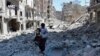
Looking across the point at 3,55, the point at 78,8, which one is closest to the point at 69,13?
the point at 78,8

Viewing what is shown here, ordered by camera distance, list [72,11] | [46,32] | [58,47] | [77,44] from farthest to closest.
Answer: [72,11] < [77,44] < [58,47] < [46,32]

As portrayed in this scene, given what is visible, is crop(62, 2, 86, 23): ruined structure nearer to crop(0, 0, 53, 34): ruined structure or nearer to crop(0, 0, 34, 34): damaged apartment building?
crop(0, 0, 53, 34): ruined structure

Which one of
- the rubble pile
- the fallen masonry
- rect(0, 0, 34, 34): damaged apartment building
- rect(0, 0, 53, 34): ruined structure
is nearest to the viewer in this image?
the rubble pile

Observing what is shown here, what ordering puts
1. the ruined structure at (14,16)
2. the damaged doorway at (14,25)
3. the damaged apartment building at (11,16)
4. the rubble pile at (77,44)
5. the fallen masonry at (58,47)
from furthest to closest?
the damaged doorway at (14,25) → the ruined structure at (14,16) → the damaged apartment building at (11,16) → the fallen masonry at (58,47) → the rubble pile at (77,44)

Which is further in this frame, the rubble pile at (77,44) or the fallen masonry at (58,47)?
the fallen masonry at (58,47)

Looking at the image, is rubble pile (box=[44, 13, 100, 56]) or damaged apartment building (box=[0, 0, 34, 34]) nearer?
Result: rubble pile (box=[44, 13, 100, 56])

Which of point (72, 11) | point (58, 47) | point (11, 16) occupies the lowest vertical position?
point (72, 11)

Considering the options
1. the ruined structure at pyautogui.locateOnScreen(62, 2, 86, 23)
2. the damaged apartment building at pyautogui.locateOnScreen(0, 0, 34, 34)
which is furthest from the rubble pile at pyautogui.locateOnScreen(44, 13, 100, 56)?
the ruined structure at pyautogui.locateOnScreen(62, 2, 86, 23)

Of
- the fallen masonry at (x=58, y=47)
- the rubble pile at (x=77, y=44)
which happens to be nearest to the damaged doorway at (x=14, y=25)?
the rubble pile at (x=77, y=44)

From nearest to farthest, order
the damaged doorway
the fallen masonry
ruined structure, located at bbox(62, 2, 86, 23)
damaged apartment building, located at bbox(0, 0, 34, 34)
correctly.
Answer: the fallen masonry
damaged apartment building, located at bbox(0, 0, 34, 34)
the damaged doorway
ruined structure, located at bbox(62, 2, 86, 23)

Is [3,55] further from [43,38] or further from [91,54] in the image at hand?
[91,54]

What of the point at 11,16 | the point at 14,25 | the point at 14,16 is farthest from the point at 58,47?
the point at 14,25

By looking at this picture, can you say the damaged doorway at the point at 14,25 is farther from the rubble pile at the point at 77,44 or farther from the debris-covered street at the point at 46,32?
the rubble pile at the point at 77,44

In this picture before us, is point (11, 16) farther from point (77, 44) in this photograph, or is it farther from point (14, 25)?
point (77, 44)
